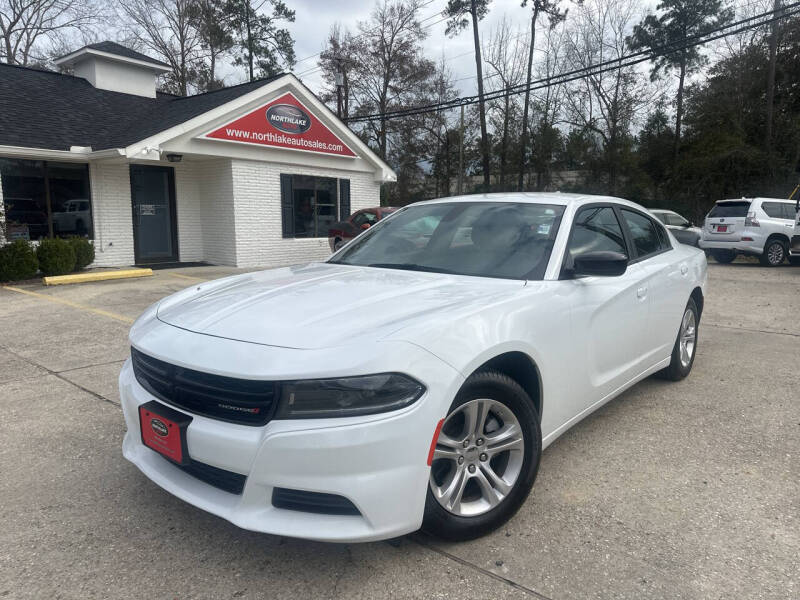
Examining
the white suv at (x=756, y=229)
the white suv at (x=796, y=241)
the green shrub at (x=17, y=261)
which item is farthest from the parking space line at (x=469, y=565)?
the white suv at (x=756, y=229)

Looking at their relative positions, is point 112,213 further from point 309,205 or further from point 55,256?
point 309,205

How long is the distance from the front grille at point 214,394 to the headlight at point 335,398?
7 centimetres

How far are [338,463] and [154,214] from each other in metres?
13.5

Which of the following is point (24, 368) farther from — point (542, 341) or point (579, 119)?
point (579, 119)

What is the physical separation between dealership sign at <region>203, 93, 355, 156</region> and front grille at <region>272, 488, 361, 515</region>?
1252 centimetres

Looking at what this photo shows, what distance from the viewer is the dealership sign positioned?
45.1 feet

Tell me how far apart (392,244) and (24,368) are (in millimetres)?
3704

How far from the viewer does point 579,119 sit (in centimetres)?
3075

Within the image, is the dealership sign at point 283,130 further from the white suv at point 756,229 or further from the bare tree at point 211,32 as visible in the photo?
the bare tree at point 211,32

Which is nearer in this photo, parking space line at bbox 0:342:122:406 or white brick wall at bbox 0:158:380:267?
parking space line at bbox 0:342:122:406

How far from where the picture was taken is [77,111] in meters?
13.9

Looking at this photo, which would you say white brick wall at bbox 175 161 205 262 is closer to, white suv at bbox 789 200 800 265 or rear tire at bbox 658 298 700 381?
rear tire at bbox 658 298 700 381

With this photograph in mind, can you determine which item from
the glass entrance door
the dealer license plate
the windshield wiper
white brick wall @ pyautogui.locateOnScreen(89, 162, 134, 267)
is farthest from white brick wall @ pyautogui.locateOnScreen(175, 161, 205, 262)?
the dealer license plate

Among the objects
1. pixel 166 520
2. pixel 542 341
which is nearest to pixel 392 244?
pixel 542 341
